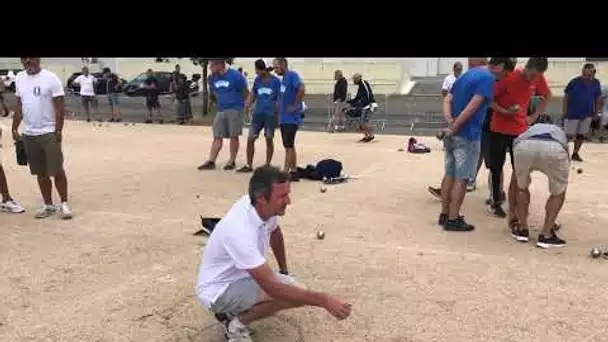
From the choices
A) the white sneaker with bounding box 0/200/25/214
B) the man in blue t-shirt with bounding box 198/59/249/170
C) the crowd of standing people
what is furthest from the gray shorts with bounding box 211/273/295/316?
the man in blue t-shirt with bounding box 198/59/249/170

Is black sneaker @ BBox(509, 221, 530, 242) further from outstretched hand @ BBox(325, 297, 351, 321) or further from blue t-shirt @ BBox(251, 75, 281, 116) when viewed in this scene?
blue t-shirt @ BBox(251, 75, 281, 116)

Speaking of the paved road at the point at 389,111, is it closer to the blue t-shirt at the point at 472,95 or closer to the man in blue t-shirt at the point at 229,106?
the man in blue t-shirt at the point at 229,106

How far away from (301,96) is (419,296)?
4.85 m

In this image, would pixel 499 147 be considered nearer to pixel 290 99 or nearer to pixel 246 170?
pixel 290 99

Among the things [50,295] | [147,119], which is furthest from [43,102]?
[147,119]

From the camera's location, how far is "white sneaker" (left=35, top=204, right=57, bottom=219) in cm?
679

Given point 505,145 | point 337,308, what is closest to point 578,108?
point 505,145

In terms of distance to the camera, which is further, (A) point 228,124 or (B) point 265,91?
(A) point 228,124

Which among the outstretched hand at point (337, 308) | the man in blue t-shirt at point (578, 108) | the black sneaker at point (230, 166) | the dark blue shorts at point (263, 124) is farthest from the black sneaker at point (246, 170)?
the outstretched hand at point (337, 308)

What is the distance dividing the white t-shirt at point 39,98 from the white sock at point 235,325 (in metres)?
3.87

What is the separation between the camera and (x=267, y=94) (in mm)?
9422

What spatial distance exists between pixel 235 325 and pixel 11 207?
439 cm

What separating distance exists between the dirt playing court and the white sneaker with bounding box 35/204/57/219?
0.17m

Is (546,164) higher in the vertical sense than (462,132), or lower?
lower
